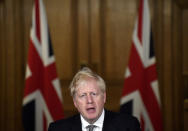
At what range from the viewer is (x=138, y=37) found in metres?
3.82

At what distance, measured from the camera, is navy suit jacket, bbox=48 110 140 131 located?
216cm

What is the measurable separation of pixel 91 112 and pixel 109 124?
0.56 feet

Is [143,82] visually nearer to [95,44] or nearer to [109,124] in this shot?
[95,44]

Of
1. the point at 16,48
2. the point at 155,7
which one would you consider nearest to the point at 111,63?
the point at 155,7

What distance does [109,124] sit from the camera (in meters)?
2.17

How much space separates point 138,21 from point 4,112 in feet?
7.11

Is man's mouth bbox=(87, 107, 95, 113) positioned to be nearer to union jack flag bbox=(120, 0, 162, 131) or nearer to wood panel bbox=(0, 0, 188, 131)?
union jack flag bbox=(120, 0, 162, 131)

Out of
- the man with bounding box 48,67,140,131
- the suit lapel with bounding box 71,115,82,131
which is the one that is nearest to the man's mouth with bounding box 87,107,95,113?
Result: the man with bounding box 48,67,140,131

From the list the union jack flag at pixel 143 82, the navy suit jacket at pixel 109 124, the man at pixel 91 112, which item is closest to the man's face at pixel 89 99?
the man at pixel 91 112

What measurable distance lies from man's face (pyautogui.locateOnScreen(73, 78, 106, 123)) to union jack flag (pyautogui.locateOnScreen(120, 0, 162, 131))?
1.71 metres

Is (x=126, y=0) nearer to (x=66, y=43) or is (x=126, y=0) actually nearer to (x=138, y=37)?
(x=138, y=37)

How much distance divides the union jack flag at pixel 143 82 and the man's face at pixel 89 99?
171 centimetres

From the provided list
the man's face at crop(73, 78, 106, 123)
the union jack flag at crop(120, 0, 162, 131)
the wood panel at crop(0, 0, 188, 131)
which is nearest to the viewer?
the man's face at crop(73, 78, 106, 123)

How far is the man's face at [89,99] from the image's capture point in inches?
82.1
